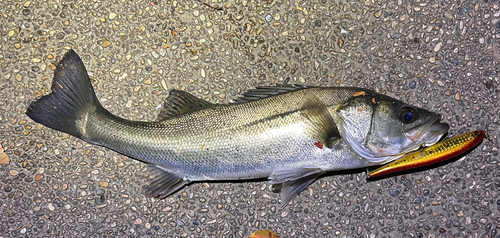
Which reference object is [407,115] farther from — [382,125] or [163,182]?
[163,182]

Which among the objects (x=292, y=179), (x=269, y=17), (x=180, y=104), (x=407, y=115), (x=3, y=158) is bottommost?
(x=3, y=158)

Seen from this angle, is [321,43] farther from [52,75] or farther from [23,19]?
[23,19]

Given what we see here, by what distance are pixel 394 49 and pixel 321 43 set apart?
24.9 inches

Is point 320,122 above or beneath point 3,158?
above

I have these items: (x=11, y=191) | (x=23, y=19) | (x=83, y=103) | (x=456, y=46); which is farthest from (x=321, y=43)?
(x=11, y=191)

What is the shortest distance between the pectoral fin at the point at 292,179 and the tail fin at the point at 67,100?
1.47m

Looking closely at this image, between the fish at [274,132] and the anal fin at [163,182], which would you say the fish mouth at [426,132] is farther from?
the anal fin at [163,182]

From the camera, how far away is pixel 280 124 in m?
2.79

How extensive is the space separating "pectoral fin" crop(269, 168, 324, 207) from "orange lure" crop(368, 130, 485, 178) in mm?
574

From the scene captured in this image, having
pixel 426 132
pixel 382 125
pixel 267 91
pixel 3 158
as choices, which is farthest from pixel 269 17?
pixel 3 158

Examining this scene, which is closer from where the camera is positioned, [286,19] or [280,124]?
[280,124]

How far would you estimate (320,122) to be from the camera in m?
2.78

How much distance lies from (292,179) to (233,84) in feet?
3.23

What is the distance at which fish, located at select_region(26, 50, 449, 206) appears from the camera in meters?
2.80
